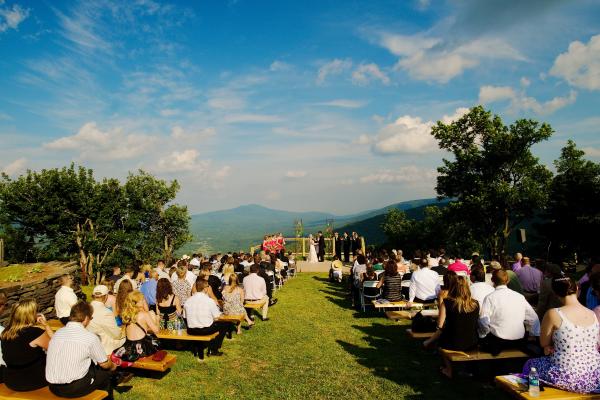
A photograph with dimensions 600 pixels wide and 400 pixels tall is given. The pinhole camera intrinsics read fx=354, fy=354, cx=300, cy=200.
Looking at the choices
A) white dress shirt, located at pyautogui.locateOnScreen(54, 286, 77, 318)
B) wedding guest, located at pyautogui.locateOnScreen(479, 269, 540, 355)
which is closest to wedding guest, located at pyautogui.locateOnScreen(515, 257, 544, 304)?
wedding guest, located at pyautogui.locateOnScreen(479, 269, 540, 355)

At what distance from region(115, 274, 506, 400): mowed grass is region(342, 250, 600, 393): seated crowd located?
25.7 inches

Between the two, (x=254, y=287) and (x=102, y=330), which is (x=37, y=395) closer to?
(x=102, y=330)

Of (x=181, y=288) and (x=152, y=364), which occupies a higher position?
(x=181, y=288)

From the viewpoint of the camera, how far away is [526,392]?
13.9 ft

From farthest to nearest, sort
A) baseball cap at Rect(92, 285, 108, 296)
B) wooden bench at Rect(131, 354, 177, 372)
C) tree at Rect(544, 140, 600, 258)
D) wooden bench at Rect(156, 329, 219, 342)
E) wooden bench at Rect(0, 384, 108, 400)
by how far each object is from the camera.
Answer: tree at Rect(544, 140, 600, 258)
wooden bench at Rect(156, 329, 219, 342)
baseball cap at Rect(92, 285, 108, 296)
wooden bench at Rect(131, 354, 177, 372)
wooden bench at Rect(0, 384, 108, 400)

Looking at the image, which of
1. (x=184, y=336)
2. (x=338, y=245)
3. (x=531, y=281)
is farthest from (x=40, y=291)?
(x=531, y=281)

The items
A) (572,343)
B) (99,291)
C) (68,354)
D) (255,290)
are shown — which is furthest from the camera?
(255,290)

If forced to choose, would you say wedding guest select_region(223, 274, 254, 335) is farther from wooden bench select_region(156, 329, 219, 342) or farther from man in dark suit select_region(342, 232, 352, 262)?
man in dark suit select_region(342, 232, 352, 262)

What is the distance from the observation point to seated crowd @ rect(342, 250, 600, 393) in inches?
163

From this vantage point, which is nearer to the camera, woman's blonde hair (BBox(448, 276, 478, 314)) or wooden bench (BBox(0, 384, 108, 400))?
wooden bench (BBox(0, 384, 108, 400))

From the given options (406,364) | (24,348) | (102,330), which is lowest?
(406,364)

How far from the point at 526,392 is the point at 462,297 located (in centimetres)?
174

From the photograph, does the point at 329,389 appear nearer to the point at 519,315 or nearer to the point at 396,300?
the point at 519,315

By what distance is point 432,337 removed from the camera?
21.8ft
